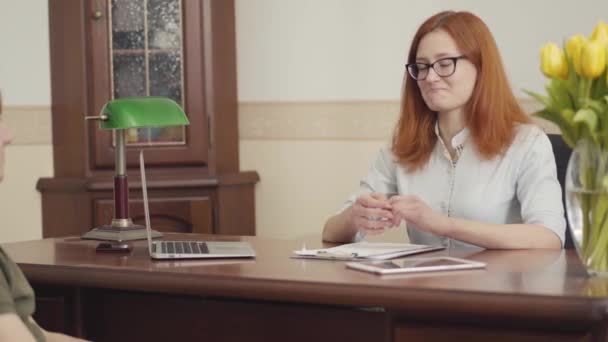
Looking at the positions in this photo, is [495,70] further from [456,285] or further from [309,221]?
[309,221]

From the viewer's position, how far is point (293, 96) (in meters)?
4.26

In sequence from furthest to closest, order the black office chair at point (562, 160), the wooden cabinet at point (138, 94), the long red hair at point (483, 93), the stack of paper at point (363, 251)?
the wooden cabinet at point (138, 94), the black office chair at point (562, 160), the long red hair at point (483, 93), the stack of paper at point (363, 251)

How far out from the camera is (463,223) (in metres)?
2.19

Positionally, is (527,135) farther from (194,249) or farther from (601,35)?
(194,249)

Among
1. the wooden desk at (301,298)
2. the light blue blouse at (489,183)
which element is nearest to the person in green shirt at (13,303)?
the wooden desk at (301,298)

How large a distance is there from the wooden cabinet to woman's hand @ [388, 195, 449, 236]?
1936 mm

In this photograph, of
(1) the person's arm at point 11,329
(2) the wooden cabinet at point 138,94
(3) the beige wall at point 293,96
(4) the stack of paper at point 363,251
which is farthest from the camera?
(3) the beige wall at point 293,96

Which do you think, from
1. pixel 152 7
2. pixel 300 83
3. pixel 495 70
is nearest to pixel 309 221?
pixel 300 83

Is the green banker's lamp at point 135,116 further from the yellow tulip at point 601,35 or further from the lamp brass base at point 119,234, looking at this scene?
the yellow tulip at point 601,35

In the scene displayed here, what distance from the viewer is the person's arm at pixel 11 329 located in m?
1.41

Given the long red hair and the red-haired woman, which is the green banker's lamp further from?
the long red hair

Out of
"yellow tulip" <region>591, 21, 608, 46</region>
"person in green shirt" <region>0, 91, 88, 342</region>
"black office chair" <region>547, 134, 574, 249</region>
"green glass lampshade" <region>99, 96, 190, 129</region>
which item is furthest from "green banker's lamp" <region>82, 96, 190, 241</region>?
"black office chair" <region>547, 134, 574, 249</region>

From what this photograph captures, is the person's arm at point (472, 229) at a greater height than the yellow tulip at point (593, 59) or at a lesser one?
lesser

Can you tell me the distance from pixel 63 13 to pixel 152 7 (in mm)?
375
